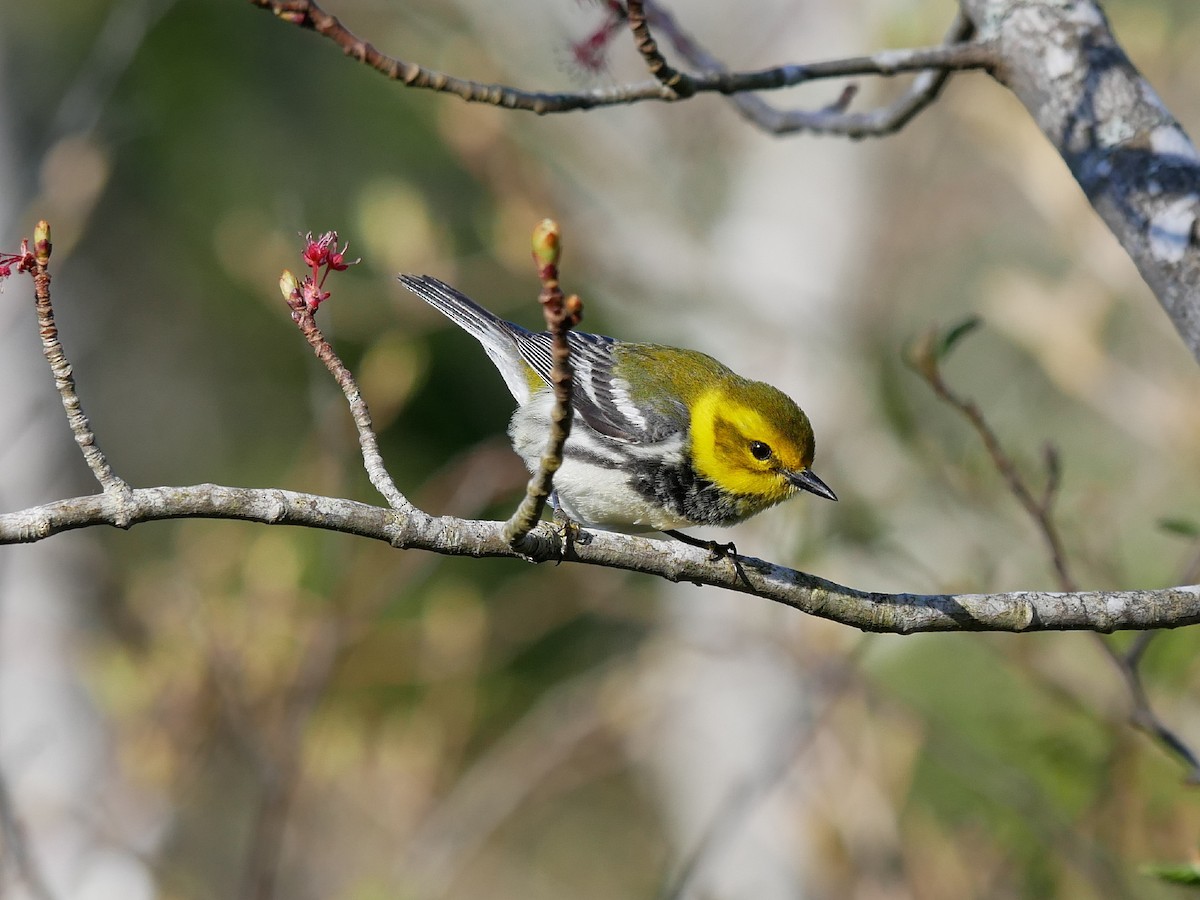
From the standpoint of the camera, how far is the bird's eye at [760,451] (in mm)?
3244

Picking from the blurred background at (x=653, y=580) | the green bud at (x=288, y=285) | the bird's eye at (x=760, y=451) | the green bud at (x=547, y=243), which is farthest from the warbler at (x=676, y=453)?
the green bud at (x=547, y=243)

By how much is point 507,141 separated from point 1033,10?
381 centimetres

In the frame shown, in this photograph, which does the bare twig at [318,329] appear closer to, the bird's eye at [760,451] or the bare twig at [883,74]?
the bare twig at [883,74]

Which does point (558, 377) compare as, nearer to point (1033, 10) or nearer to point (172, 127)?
point (1033, 10)

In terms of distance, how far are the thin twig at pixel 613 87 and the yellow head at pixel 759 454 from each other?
0.96 meters

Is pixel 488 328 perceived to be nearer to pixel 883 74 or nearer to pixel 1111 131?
pixel 883 74

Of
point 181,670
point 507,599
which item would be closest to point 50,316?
point 181,670

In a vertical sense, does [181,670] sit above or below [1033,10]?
below

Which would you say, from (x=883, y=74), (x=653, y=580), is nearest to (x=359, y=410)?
(x=883, y=74)

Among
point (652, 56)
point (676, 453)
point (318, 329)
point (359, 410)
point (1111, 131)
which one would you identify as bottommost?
point (359, 410)

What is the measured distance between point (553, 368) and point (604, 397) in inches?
82.2

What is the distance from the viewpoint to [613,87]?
7.47 feet

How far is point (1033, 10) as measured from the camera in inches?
98.0

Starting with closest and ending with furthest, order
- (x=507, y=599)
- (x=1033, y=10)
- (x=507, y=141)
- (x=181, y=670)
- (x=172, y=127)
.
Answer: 1. (x=1033, y=10)
2. (x=181, y=670)
3. (x=507, y=141)
4. (x=507, y=599)
5. (x=172, y=127)
